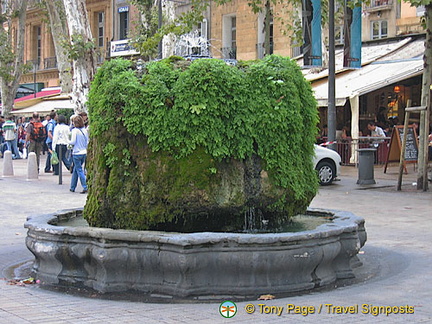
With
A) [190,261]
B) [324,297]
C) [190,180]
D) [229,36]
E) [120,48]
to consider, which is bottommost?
[324,297]

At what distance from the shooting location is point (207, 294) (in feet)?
21.4

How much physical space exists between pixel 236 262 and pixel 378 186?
40.9ft

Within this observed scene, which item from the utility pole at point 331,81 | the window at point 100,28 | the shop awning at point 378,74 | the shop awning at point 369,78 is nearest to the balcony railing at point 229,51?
the shop awning at point 378,74

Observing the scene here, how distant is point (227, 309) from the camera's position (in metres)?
5.93

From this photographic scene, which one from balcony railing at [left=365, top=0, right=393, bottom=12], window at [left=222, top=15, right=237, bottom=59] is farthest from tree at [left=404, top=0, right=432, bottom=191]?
window at [left=222, top=15, right=237, bottom=59]

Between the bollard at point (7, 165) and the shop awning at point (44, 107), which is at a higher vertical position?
the shop awning at point (44, 107)

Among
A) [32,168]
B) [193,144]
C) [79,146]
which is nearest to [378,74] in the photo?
Result: [32,168]

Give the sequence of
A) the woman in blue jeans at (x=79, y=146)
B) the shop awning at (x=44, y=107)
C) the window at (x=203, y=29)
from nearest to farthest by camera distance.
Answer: the woman in blue jeans at (x=79, y=146) < the shop awning at (x=44, y=107) < the window at (x=203, y=29)

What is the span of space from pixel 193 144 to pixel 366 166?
1229 cm

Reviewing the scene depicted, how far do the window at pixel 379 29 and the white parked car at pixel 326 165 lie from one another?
17.1 metres

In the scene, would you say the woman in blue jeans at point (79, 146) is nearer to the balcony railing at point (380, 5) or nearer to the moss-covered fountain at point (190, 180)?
the moss-covered fountain at point (190, 180)

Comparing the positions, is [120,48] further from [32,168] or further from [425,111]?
[425,111]

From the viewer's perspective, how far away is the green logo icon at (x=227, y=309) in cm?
582

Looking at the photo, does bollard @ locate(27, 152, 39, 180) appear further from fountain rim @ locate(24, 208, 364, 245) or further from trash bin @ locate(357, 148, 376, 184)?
fountain rim @ locate(24, 208, 364, 245)
